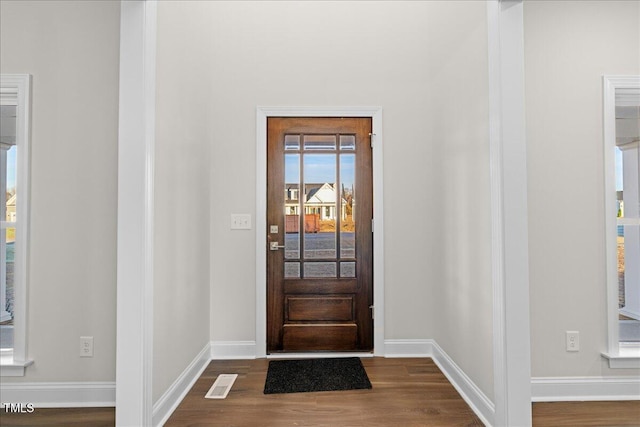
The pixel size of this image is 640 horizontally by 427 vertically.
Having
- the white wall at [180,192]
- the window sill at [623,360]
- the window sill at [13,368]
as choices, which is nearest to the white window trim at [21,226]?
the window sill at [13,368]

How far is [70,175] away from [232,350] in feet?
6.02

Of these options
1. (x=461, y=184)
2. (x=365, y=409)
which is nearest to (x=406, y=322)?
(x=365, y=409)

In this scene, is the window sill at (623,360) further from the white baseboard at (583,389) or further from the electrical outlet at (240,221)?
the electrical outlet at (240,221)

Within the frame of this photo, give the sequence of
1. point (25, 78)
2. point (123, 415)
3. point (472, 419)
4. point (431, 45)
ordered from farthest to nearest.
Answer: point (431, 45)
point (25, 78)
point (472, 419)
point (123, 415)

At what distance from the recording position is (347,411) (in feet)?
7.70

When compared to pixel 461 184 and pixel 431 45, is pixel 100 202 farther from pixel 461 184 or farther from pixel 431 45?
pixel 431 45

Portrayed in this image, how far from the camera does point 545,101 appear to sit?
8.35 feet

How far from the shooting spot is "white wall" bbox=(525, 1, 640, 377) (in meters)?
2.51

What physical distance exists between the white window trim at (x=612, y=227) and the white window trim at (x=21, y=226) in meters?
3.68

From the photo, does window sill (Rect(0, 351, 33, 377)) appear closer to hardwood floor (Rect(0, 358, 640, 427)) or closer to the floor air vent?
hardwood floor (Rect(0, 358, 640, 427))

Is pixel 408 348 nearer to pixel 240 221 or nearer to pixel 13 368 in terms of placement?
pixel 240 221

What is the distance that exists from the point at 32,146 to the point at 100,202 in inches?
21.8

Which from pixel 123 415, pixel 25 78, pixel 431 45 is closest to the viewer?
pixel 123 415

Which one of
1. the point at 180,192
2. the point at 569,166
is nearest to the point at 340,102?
the point at 180,192
